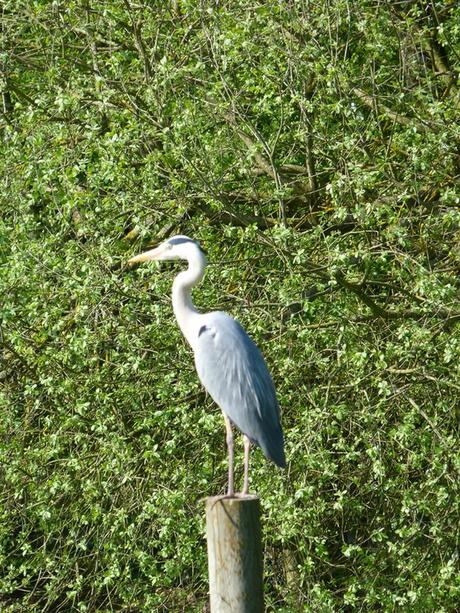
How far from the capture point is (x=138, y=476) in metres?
7.34

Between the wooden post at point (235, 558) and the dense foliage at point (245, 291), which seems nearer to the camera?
the wooden post at point (235, 558)

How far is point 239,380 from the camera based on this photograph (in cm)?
541

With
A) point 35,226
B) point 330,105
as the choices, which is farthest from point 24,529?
point 330,105

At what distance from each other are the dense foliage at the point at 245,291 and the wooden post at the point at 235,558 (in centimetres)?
224

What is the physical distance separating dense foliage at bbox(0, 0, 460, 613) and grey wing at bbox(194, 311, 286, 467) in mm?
953

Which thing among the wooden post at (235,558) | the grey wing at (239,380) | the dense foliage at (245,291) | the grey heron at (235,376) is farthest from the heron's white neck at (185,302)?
the wooden post at (235,558)

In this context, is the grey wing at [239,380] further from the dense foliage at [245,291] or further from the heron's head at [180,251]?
the dense foliage at [245,291]

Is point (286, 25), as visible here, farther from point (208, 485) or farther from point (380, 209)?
point (208, 485)

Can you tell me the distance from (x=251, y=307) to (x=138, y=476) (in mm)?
1331

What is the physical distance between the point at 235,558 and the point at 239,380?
1.41m

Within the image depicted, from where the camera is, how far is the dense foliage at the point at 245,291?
655 centimetres

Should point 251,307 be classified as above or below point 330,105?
below

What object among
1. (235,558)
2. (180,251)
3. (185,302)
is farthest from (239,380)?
(235,558)

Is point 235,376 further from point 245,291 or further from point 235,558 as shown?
point 245,291
